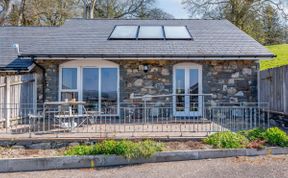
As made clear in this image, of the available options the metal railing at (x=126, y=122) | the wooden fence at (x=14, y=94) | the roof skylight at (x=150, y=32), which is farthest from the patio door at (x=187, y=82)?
the wooden fence at (x=14, y=94)

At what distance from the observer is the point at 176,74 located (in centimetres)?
1286

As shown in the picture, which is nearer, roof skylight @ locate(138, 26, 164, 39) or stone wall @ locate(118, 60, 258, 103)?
stone wall @ locate(118, 60, 258, 103)

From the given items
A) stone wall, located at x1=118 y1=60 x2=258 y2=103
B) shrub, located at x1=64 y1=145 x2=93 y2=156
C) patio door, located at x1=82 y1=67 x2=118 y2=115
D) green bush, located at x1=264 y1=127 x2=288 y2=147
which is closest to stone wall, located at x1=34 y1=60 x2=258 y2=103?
stone wall, located at x1=118 y1=60 x2=258 y2=103

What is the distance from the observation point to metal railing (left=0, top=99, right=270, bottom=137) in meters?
8.87

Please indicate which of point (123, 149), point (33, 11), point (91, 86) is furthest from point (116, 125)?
point (33, 11)

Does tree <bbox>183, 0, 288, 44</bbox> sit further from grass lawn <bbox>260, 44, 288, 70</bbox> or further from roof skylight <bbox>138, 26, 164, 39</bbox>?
roof skylight <bbox>138, 26, 164, 39</bbox>

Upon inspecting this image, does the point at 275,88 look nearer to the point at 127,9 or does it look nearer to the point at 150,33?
the point at 150,33

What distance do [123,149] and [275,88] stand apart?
6.61 meters

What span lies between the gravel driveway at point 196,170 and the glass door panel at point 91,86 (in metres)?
6.05

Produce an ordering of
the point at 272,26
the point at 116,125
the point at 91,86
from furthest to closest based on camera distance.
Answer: the point at 272,26
the point at 91,86
the point at 116,125

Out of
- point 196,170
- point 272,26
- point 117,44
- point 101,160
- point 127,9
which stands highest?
point 127,9

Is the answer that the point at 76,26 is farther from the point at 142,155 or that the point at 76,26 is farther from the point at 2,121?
the point at 142,155

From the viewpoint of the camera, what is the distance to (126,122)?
11.4m

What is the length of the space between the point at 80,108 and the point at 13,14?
16217 mm
